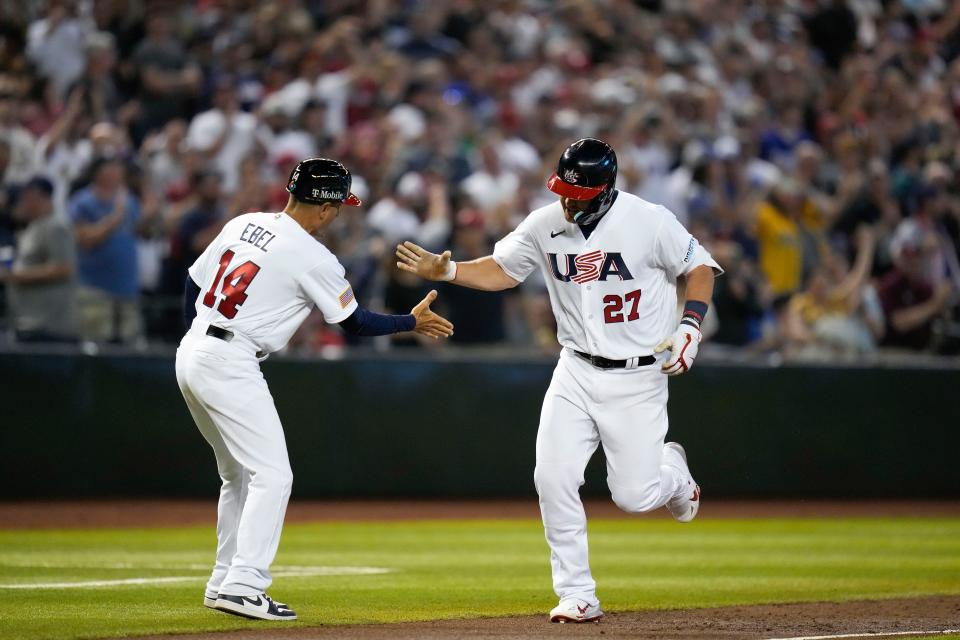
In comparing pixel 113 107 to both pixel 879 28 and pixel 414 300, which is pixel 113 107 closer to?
pixel 414 300

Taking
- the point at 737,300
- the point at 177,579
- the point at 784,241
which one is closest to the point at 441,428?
the point at 737,300

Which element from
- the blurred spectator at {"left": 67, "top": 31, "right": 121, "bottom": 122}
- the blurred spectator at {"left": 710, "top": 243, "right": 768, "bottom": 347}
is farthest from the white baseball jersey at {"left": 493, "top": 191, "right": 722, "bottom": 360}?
the blurred spectator at {"left": 67, "top": 31, "right": 121, "bottom": 122}

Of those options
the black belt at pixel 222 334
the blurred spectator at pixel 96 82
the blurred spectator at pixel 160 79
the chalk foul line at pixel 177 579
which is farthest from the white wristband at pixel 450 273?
the blurred spectator at pixel 160 79

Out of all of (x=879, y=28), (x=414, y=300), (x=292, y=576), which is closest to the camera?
(x=292, y=576)

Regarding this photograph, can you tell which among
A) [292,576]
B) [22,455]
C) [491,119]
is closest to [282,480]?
[292,576]

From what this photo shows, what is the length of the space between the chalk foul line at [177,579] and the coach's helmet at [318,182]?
2.72 metres

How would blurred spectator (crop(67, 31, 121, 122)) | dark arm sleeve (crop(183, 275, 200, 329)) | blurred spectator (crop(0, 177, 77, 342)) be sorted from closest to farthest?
dark arm sleeve (crop(183, 275, 200, 329)) < blurred spectator (crop(0, 177, 77, 342)) < blurred spectator (crop(67, 31, 121, 122))

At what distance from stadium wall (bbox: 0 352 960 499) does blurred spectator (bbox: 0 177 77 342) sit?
21.5 inches

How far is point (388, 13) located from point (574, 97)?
253cm

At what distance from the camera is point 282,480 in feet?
→ 22.3

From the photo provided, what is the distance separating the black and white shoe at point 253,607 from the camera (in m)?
6.70

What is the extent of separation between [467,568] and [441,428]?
4411mm

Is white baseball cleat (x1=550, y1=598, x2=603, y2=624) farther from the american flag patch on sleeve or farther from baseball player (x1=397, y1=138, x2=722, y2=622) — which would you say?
the american flag patch on sleeve

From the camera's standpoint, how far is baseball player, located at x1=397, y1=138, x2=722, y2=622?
7.01m
